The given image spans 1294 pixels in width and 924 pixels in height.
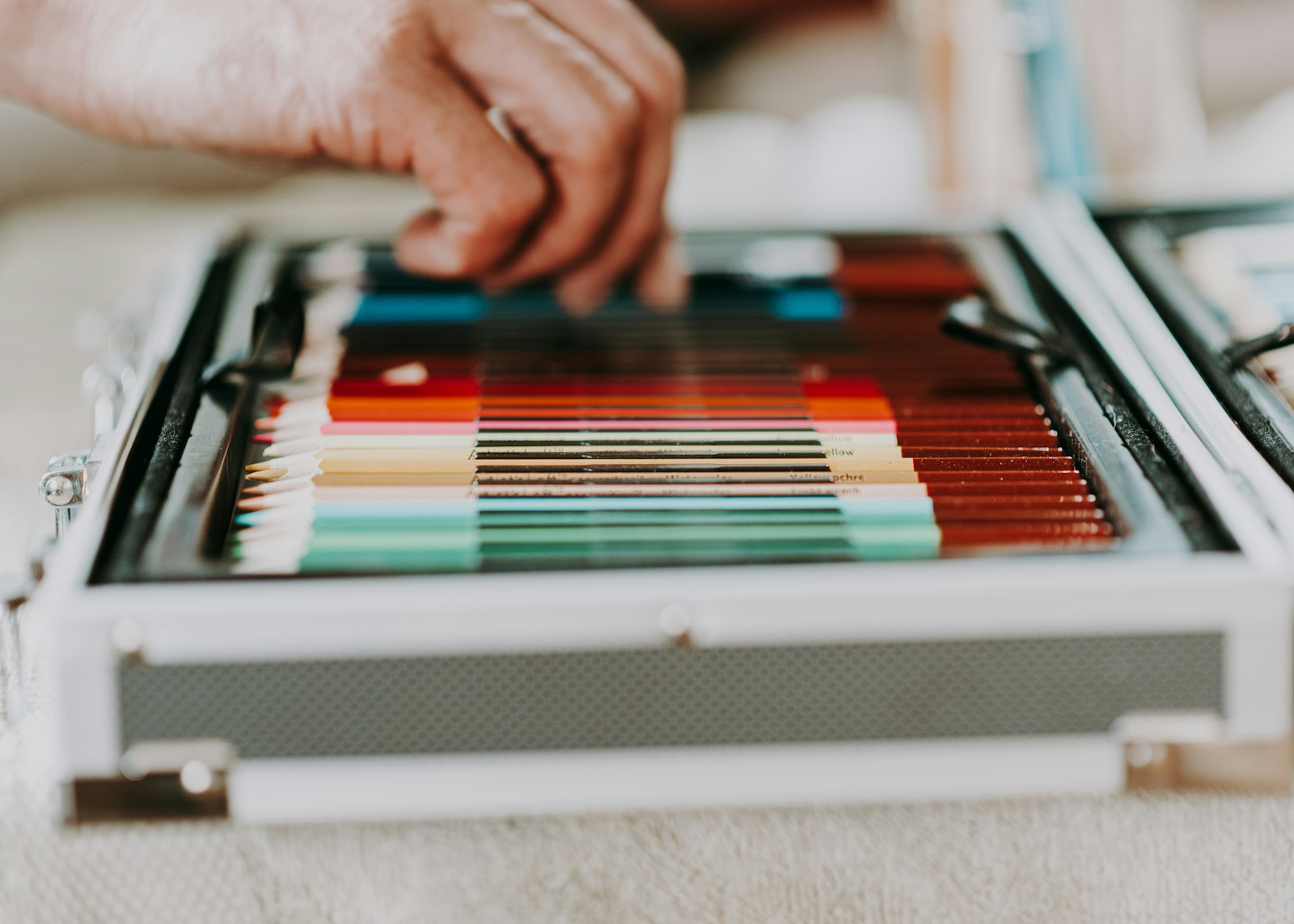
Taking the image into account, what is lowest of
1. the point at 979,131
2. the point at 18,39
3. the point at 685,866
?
the point at 685,866

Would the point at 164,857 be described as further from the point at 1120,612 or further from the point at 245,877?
the point at 1120,612

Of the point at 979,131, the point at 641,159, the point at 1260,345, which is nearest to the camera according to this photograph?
the point at 1260,345

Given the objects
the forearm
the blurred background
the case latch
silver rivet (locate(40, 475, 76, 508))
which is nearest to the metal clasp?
silver rivet (locate(40, 475, 76, 508))

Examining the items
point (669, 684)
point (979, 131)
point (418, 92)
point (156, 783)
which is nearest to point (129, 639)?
point (156, 783)

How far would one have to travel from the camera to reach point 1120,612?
38cm

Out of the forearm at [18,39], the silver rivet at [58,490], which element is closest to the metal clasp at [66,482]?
the silver rivet at [58,490]

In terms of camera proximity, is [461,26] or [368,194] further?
[368,194]

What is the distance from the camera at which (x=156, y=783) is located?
15.1 inches

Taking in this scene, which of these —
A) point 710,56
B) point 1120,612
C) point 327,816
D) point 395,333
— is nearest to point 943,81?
point 710,56

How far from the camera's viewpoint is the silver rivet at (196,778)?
382 mm

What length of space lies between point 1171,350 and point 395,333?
38 centimetres

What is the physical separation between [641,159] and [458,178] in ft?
0.35

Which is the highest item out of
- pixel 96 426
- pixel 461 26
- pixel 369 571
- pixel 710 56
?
pixel 710 56

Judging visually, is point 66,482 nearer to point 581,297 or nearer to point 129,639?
point 129,639
